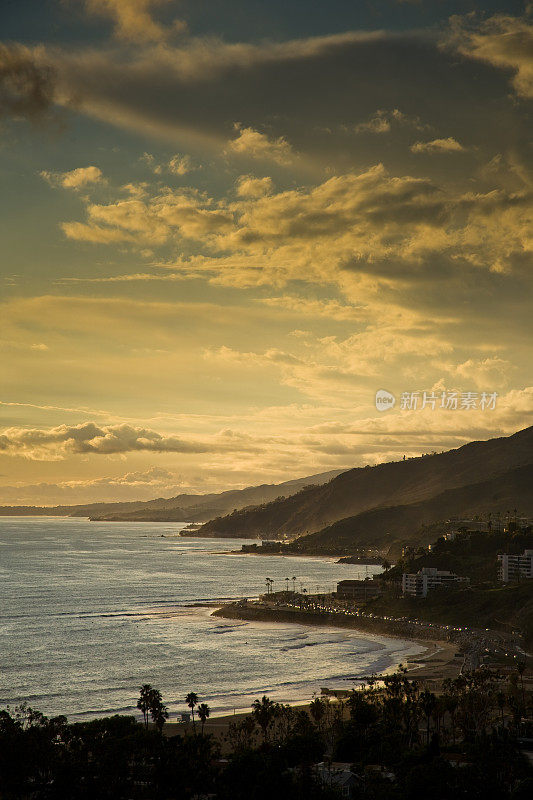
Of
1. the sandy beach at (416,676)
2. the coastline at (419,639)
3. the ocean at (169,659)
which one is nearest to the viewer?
the sandy beach at (416,676)

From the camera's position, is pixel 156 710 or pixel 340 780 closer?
pixel 340 780

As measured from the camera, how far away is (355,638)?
6841 inches

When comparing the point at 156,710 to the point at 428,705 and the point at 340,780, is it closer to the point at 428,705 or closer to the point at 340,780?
the point at 340,780

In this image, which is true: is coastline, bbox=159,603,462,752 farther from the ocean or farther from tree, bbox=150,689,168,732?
tree, bbox=150,689,168,732

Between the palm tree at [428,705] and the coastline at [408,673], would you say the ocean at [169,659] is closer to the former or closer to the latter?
the coastline at [408,673]

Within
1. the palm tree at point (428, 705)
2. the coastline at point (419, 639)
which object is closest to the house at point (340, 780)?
the palm tree at point (428, 705)

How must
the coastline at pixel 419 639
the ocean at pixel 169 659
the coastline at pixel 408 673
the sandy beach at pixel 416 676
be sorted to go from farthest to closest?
the coastline at pixel 419 639 < the ocean at pixel 169 659 < the coastline at pixel 408 673 < the sandy beach at pixel 416 676

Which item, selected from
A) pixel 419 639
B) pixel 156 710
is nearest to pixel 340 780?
pixel 156 710

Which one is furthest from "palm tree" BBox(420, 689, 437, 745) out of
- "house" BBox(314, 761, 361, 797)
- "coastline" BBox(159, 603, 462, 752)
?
"coastline" BBox(159, 603, 462, 752)

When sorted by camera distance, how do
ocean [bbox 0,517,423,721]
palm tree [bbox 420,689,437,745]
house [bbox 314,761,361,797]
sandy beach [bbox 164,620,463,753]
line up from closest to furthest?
house [bbox 314,761,361,797] → palm tree [bbox 420,689,437,745] → sandy beach [bbox 164,620,463,753] → ocean [bbox 0,517,423,721]

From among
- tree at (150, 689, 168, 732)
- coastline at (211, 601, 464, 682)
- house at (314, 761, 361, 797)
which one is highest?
tree at (150, 689, 168, 732)

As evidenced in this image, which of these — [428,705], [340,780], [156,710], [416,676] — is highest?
[428,705]

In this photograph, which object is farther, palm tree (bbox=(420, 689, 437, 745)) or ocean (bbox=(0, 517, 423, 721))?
ocean (bbox=(0, 517, 423, 721))

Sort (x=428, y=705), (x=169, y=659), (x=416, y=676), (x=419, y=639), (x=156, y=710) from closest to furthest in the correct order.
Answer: (x=156, y=710) < (x=428, y=705) < (x=416, y=676) < (x=169, y=659) < (x=419, y=639)
